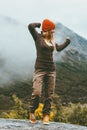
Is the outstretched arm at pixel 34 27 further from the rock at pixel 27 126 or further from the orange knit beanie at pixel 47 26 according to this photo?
the rock at pixel 27 126

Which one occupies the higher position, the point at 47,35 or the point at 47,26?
the point at 47,26

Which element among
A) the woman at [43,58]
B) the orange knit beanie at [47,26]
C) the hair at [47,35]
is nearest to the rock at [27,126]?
the woman at [43,58]

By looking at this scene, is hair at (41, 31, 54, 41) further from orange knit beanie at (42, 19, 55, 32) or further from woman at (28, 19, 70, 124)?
orange knit beanie at (42, 19, 55, 32)

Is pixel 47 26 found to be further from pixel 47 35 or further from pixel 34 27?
pixel 34 27

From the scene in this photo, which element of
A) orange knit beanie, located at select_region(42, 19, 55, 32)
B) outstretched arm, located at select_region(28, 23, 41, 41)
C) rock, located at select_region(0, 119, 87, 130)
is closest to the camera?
rock, located at select_region(0, 119, 87, 130)

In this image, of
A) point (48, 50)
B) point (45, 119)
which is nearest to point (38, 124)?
point (45, 119)

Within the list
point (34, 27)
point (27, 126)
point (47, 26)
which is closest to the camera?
point (27, 126)

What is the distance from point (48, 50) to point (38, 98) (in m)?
1.70

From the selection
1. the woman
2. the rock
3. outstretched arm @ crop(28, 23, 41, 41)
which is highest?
outstretched arm @ crop(28, 23, 41, 41)

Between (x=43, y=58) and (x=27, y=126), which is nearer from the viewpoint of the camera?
(x=27, y=126)

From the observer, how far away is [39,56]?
15.1 meters

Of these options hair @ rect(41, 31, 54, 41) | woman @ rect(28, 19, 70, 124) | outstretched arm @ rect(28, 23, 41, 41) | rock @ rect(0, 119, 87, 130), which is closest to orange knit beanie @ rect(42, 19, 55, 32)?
woman @ rect(28, 19, 70, 124)

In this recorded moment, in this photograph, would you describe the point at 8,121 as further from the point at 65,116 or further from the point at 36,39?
the point at 65,116

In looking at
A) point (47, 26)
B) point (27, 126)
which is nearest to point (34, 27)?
point (47, 26)
